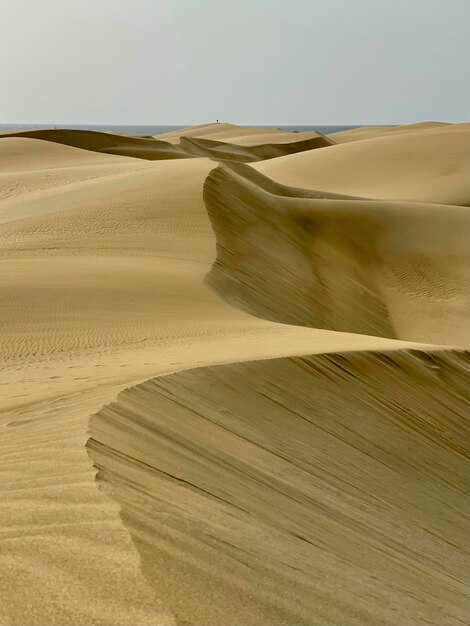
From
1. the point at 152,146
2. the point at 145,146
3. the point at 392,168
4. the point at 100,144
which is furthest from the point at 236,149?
the point at 392,168

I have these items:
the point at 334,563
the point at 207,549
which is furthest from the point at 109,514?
the point at 334,563

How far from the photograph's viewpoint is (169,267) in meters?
12.3

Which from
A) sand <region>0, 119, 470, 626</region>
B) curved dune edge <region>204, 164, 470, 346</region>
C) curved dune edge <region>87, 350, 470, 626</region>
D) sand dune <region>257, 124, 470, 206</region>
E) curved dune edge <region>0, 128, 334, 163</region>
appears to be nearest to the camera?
sand <region>0, 119, 470, 626</region>

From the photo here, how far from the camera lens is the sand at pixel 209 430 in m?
3.36

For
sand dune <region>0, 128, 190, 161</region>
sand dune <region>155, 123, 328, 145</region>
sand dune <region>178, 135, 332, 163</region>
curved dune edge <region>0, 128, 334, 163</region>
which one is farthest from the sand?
sand dune <region>155, 123, 328, 145</region>

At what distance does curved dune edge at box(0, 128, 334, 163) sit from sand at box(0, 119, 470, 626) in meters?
28.3

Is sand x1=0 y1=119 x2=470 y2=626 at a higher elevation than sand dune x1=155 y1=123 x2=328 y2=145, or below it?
higher

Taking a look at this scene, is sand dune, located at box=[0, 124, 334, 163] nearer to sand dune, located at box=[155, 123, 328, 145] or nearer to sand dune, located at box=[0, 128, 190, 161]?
sand dune, located at box=[0, 128, 190, 161]

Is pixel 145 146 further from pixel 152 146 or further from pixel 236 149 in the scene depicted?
pixel 236 149

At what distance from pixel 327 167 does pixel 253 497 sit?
38092 mm

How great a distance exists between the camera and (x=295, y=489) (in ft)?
17.6

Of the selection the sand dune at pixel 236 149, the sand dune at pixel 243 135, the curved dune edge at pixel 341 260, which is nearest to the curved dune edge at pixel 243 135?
the sand dune at pixel 243 135

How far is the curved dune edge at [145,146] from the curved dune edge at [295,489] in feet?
124

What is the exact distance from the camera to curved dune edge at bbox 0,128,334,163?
45.8 meters
